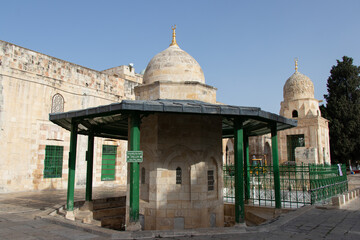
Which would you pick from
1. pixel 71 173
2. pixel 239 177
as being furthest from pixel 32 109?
pixel 239 177

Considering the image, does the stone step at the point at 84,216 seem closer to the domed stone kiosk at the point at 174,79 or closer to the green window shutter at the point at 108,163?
the domed stone kiosk at the point at 174,79

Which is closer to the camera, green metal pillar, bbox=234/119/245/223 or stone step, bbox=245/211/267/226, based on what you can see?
green metal pillar, bbox=234/119/245/223

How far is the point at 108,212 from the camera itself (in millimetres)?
11414

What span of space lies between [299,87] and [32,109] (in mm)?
23663

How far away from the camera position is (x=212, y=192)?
9.41m

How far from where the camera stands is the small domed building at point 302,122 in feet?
85.9

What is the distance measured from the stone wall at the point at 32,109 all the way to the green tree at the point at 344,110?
2702cm

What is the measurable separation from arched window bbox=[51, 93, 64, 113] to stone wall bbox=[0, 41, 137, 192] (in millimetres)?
201

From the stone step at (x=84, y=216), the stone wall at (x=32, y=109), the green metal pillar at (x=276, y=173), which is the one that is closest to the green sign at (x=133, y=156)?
the stone step at (x=84, y=216)

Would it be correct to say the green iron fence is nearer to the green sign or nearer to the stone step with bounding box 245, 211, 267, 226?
the stone step with bounding box 245, 211, 267, 226

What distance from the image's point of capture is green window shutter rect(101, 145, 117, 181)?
21.4m

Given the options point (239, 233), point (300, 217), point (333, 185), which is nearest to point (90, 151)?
point (239, 233)

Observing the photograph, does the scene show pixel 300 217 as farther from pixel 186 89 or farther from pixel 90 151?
pixel 90 151

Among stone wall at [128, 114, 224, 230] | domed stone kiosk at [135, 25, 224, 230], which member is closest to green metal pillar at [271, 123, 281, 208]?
domed stone kiosk at [135, 25, 224, 230]
